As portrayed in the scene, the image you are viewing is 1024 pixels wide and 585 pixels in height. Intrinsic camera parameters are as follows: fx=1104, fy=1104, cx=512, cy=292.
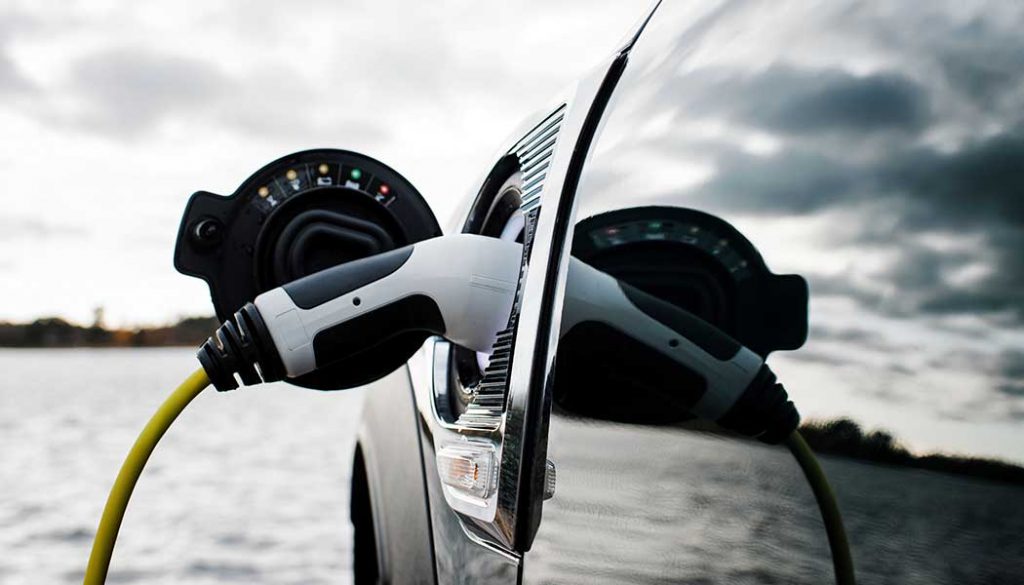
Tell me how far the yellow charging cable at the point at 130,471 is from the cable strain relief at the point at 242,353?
0.23 ft

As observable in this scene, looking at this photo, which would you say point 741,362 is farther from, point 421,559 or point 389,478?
point 389,478

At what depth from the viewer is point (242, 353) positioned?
1.27 meters

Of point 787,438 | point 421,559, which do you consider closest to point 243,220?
point 421,559

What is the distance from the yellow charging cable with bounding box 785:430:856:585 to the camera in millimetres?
673

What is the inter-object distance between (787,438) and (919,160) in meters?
0.20

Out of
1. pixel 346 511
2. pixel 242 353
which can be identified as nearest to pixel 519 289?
pixel 242 353

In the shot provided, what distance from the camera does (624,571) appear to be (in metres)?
0.93

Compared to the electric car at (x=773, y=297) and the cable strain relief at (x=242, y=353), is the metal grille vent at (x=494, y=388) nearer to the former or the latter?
the electric car at (x=773, y=297)

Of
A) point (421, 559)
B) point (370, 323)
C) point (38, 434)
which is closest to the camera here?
point (370, 323)

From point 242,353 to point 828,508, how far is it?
30.5 inches

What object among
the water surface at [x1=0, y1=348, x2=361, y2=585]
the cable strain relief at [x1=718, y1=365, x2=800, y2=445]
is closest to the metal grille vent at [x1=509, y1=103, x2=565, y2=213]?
the cable strain relief at [x1=718, y1=365, x2=800, y2=445]

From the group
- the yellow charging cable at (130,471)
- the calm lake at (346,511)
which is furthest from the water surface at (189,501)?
the yellow charging cable at (130,471)

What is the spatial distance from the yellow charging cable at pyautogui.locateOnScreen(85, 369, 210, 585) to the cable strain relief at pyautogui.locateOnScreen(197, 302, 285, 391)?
0.07 metres

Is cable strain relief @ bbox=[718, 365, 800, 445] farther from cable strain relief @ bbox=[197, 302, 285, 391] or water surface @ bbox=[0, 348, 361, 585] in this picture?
water surface @ bbox=[0, 348, 361, 585]
